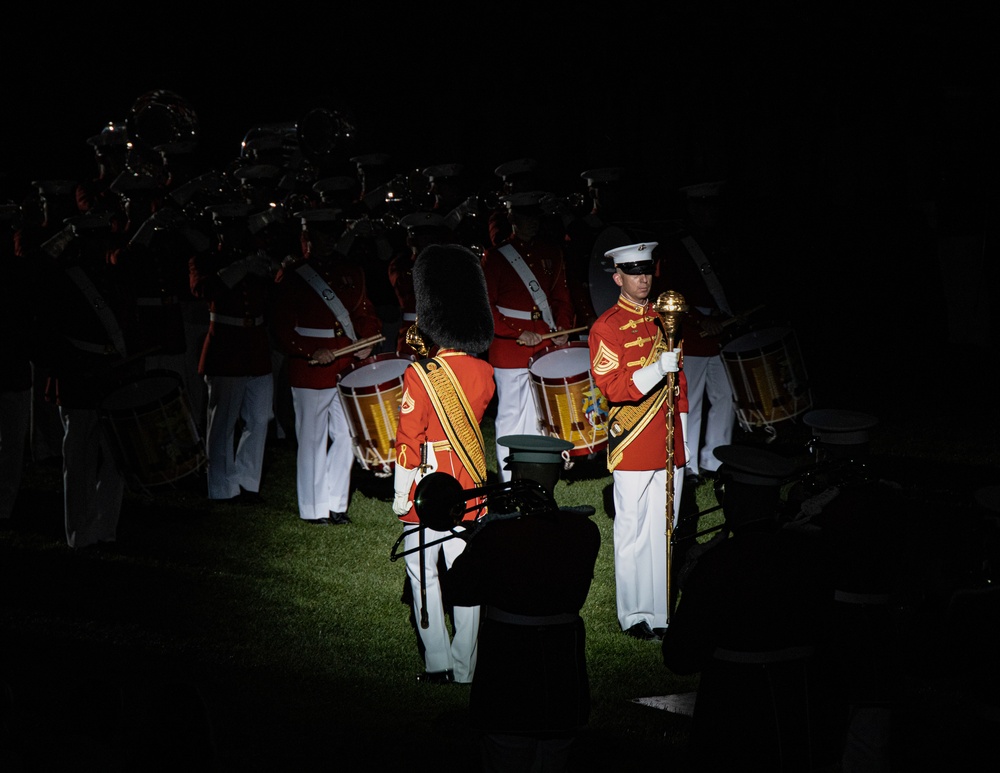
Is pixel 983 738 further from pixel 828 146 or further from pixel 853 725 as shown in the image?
pixel 828 146

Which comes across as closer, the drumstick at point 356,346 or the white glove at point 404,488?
the white glove at point 404,488

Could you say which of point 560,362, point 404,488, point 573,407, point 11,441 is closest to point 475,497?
A: point 404,488

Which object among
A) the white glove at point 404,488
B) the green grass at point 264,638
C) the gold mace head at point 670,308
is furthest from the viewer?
the gold mace head at point 670,308

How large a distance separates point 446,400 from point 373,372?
2453mm

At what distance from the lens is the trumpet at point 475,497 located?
3.97 m

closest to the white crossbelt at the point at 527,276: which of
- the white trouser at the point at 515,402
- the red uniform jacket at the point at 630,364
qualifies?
the white trouser at the point at 515,402

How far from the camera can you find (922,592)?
455 cm

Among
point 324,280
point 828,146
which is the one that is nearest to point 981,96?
point 828,146

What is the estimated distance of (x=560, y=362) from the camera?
8078 millimetres

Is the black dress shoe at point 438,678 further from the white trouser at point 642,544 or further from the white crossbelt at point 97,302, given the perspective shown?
the white crossbelt at point 97,302

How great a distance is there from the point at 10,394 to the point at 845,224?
7258mm

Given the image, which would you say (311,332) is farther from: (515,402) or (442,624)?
(442,624)

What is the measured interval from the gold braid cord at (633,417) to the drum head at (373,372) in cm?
192

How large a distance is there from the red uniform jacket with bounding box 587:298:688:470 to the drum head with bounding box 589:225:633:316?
370 cm
